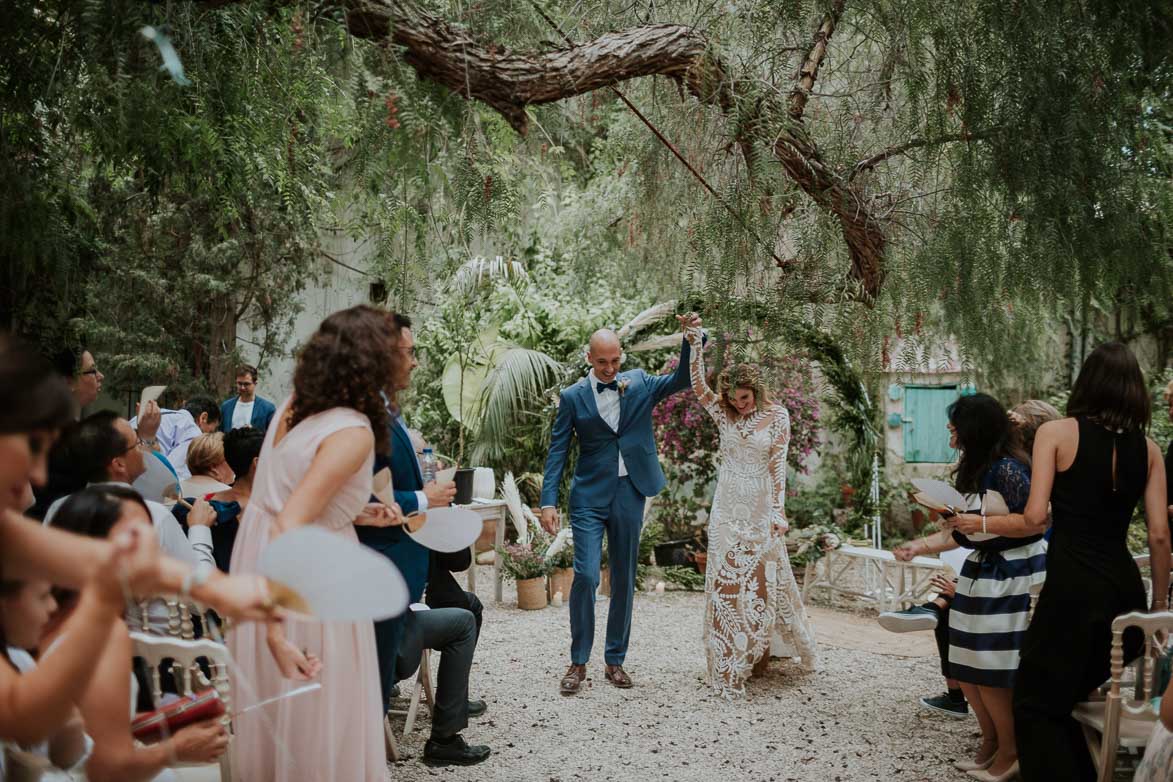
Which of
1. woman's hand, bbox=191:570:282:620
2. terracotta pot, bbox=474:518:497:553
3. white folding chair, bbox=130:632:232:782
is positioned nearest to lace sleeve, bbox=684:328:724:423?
white folding chair, bbox=130:632:232:782

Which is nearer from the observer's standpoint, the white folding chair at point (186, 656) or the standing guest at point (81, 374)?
the white folding chair at point (186, 656)

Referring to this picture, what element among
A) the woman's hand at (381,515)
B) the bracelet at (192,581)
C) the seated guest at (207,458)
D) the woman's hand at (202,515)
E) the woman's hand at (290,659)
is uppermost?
the seated guest at (207,458)

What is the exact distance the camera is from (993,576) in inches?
143

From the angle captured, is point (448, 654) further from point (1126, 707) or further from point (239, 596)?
point (239, 596)

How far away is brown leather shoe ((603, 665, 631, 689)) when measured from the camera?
501 cm

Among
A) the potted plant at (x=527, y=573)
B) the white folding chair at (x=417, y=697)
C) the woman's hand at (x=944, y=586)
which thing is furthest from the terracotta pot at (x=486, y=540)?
the woman's hand at (x=944, y=586)

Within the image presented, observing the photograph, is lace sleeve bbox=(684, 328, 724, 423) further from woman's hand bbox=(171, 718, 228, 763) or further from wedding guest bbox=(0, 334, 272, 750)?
wedding guest bbox=(0, 334, 272, 750)

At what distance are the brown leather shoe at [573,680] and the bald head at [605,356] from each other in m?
1.59

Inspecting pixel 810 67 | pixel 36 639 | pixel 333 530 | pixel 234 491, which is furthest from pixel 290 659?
pixel 810 67

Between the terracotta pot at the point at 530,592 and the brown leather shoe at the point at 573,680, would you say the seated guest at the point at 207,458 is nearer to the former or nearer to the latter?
the brown leather shoe at the point at 573,680

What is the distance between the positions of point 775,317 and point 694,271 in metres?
0.33

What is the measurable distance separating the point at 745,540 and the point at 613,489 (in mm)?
764

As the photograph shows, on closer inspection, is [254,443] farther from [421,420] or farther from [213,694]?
[421,420]

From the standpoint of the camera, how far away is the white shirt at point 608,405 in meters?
5.05
